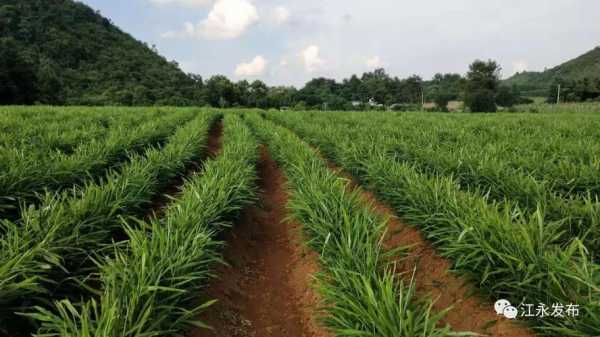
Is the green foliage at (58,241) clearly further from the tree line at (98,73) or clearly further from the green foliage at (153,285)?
the tree line at (98,73)

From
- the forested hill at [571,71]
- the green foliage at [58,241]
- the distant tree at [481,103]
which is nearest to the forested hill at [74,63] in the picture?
the green foliage at [58,241]

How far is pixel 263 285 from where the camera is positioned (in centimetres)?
297

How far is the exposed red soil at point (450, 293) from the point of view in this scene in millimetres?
1974

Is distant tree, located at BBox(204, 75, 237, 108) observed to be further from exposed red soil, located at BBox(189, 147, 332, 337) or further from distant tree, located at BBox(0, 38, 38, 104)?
exposed red soil, located at BBox(189, 147, 332, 337)

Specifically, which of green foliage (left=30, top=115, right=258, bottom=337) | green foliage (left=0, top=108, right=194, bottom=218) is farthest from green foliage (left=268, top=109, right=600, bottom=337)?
green foliage (left=0, top=108, right=194, bottom=218)

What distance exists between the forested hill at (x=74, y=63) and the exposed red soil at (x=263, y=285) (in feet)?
106

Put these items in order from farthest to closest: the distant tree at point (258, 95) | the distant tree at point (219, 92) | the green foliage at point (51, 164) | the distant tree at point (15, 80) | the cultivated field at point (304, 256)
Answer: the distant tree at point (258, 95) → the distant tree at point (219, 92) → the distant tree at point (15, 80) → the green foliage at point (51, 164) → the cultivated field at point (304, 256)

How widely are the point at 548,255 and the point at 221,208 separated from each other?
2.37 metres

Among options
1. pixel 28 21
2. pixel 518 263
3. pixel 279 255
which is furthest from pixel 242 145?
pixel 28 21

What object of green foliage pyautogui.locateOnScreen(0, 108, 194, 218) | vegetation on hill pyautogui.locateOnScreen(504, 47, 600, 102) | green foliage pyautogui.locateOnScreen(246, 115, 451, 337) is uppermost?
vegetation on hill pyautogui.locateOnScreen(504, 47, 600, 102)

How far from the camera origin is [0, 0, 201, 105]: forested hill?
2906 centimetres

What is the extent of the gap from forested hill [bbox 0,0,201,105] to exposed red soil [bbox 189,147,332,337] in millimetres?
32298

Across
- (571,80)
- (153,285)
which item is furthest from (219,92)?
(571,80)

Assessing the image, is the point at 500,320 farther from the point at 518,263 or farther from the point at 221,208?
the point at 221,208
